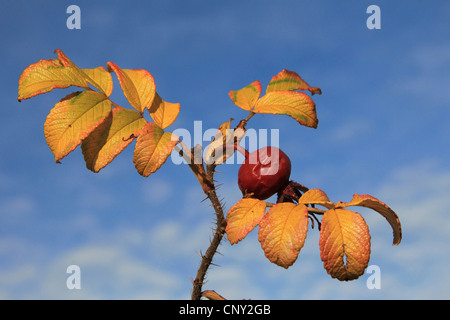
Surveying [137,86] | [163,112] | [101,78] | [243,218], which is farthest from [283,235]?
[101,78]

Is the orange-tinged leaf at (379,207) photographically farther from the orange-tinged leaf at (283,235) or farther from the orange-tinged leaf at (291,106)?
the orange-tinged leaf at (291,106)

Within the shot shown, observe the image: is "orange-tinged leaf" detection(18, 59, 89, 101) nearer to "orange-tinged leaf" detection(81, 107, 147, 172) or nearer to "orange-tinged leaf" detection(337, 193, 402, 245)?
"orange-tinged leaf" detection(81, 107, 147, 172)

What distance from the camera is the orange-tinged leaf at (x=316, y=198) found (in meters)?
1.89

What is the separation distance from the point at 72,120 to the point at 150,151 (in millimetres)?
362

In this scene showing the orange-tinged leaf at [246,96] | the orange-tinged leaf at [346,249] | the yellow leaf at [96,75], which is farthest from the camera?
the orange-tinged leaf at [246,96]

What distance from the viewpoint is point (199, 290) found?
209 centimetres

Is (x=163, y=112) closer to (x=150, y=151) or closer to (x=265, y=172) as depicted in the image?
(x=150, y=151)

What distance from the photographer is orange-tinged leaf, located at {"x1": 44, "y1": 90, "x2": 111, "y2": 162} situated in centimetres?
184

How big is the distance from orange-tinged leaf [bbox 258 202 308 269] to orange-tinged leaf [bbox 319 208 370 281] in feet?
0.30

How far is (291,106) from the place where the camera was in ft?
6.62

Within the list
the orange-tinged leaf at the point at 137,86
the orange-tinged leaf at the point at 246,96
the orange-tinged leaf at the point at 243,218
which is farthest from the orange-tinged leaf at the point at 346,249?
the orange-tinged leaf at the point at 137,86

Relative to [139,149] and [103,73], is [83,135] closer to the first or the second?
[139,149]

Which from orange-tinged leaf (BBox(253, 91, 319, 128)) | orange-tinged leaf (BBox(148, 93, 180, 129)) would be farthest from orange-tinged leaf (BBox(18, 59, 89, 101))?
orange-tinged leaf (BBox(253, 91, 319, 128))
